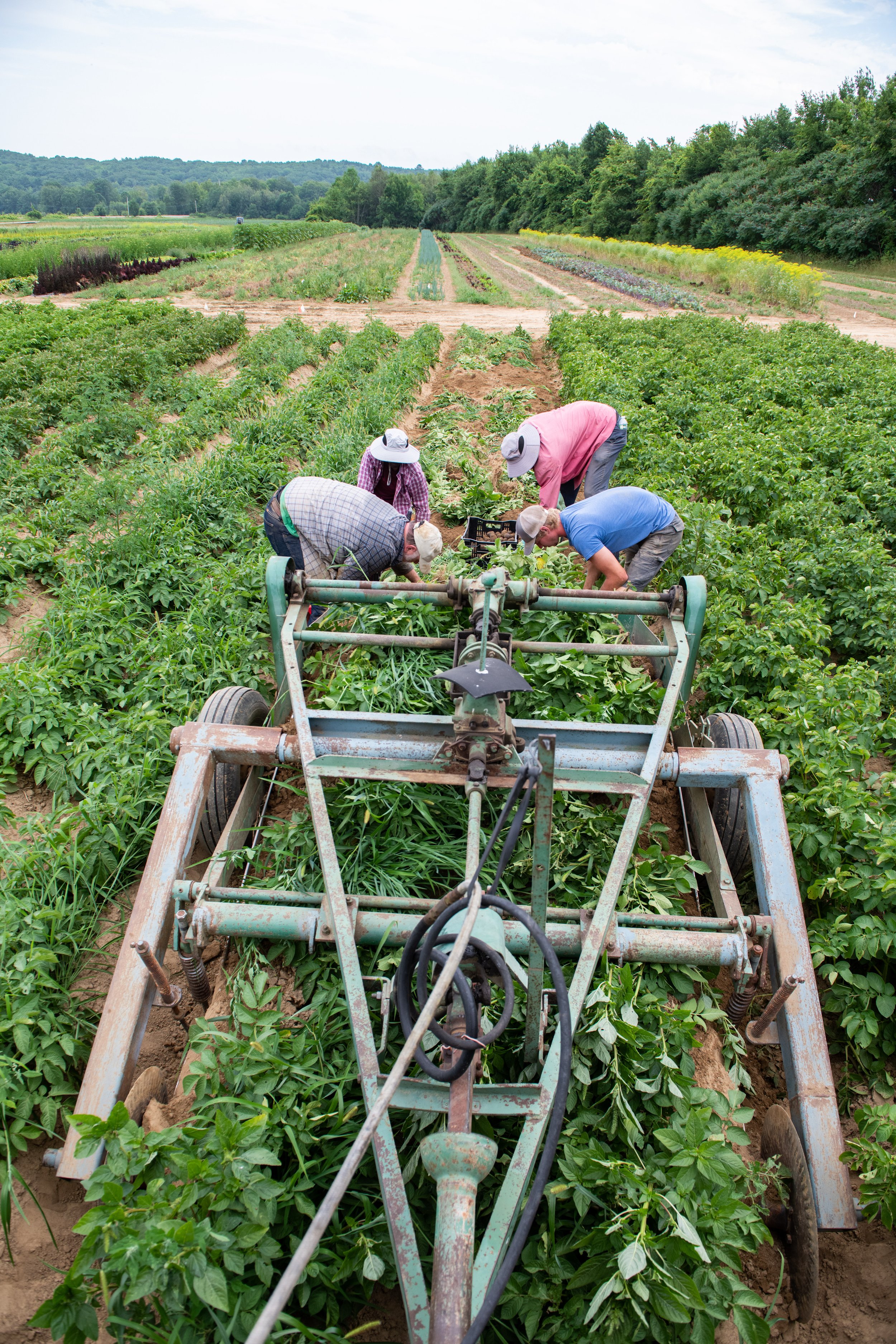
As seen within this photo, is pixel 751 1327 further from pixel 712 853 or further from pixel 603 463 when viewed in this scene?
pixel 603 463

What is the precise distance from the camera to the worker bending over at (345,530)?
15.2 ft

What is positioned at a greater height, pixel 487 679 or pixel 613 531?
pixel 613 531

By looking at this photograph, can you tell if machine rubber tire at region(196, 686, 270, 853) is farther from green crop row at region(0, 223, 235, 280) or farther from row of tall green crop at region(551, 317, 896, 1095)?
green crop row at region(0, 223, 235, 280)

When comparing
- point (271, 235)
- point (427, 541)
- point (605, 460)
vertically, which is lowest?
point (427, 541)

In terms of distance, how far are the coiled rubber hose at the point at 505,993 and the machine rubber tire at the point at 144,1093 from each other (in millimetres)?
1177

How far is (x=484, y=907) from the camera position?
2059 millimetres

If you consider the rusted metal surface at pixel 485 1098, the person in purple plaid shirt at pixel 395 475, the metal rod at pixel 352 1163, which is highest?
the person in purple plaid shirt at pixel 395 475

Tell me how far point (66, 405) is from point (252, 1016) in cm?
1158

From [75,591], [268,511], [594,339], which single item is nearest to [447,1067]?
[268,511]

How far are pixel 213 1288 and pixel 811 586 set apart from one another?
19.1ft

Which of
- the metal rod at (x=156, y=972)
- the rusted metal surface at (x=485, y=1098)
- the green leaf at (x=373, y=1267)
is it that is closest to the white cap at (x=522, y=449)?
the metal rod at (x=156, y=972)

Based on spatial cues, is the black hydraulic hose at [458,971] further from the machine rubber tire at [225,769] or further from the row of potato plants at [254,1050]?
the machine rubber tire at [225,769]

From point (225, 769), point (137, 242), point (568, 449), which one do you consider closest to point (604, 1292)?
point (225, 769)

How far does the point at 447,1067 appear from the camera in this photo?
1848 mm
